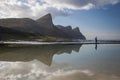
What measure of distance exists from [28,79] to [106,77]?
512cm

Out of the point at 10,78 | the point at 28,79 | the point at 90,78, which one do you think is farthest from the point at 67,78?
the point at 10,78

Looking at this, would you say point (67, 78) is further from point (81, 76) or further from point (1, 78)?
point (1, 78)

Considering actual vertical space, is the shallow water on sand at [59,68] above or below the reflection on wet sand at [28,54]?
below

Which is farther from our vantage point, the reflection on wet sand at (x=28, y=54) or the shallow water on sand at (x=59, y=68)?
the reflection on wet sand at (x=28, y=54)

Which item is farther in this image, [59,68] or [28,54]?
[28,54]

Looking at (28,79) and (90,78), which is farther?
(90,78)

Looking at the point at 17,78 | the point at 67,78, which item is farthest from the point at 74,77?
the point at 17,78

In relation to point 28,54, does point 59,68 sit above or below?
below

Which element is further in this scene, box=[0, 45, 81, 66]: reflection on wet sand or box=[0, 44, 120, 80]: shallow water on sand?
box=[0, 45, 81, 66]: reflection on wet sand

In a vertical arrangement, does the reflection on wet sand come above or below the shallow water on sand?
above

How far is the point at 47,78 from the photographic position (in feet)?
42.4

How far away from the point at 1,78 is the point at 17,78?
99cm

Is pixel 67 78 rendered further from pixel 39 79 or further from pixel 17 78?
pixel 17 78

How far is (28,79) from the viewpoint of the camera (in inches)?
488
